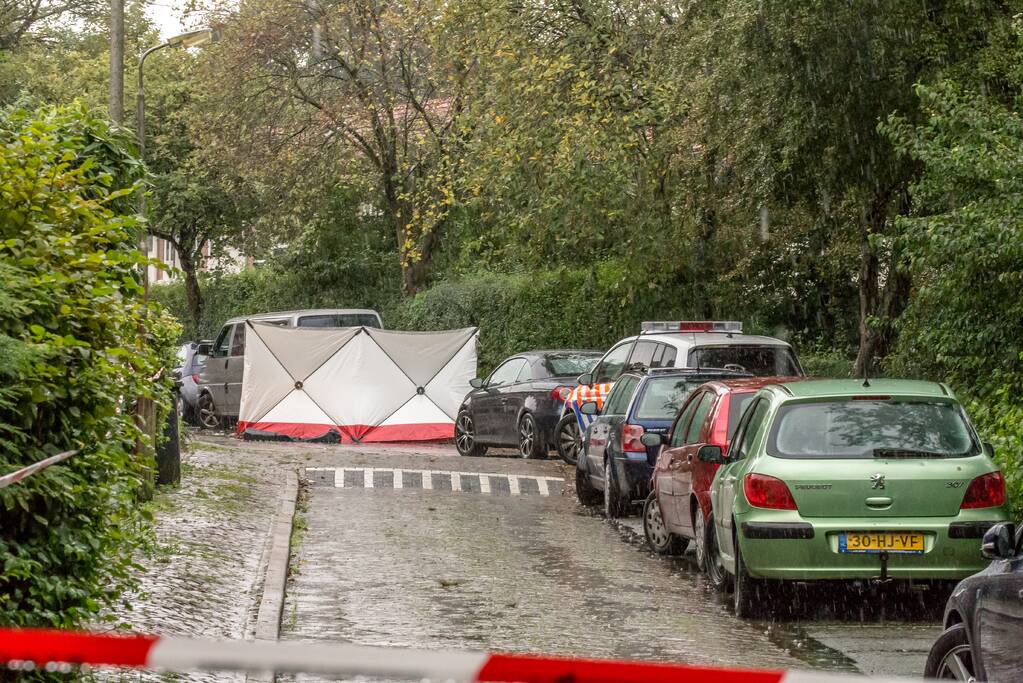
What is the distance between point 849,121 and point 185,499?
8.75 metres

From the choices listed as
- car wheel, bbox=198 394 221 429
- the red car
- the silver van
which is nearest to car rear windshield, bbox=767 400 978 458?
the red car

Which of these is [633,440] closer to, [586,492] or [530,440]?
[586,492]

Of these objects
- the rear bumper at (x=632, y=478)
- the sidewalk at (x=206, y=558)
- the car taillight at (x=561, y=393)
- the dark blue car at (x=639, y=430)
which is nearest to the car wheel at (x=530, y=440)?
the car taillight at (x=561, y=393)

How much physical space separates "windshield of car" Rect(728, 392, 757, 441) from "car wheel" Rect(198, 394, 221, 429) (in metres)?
19.6

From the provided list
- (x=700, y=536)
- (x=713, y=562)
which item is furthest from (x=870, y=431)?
(x=700, y=536)

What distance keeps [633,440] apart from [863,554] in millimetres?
5809

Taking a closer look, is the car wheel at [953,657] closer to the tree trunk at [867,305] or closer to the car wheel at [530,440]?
the tree trunk at [867,305]

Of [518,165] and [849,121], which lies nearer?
[849,121]

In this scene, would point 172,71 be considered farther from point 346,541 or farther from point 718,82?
point 346,541

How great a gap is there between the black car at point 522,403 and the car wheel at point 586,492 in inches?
200

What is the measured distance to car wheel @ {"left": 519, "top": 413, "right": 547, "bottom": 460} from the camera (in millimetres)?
23453

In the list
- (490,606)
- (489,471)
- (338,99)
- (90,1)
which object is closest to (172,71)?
(90,1)

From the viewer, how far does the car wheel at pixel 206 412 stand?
103 ft

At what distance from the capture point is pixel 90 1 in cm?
5666
